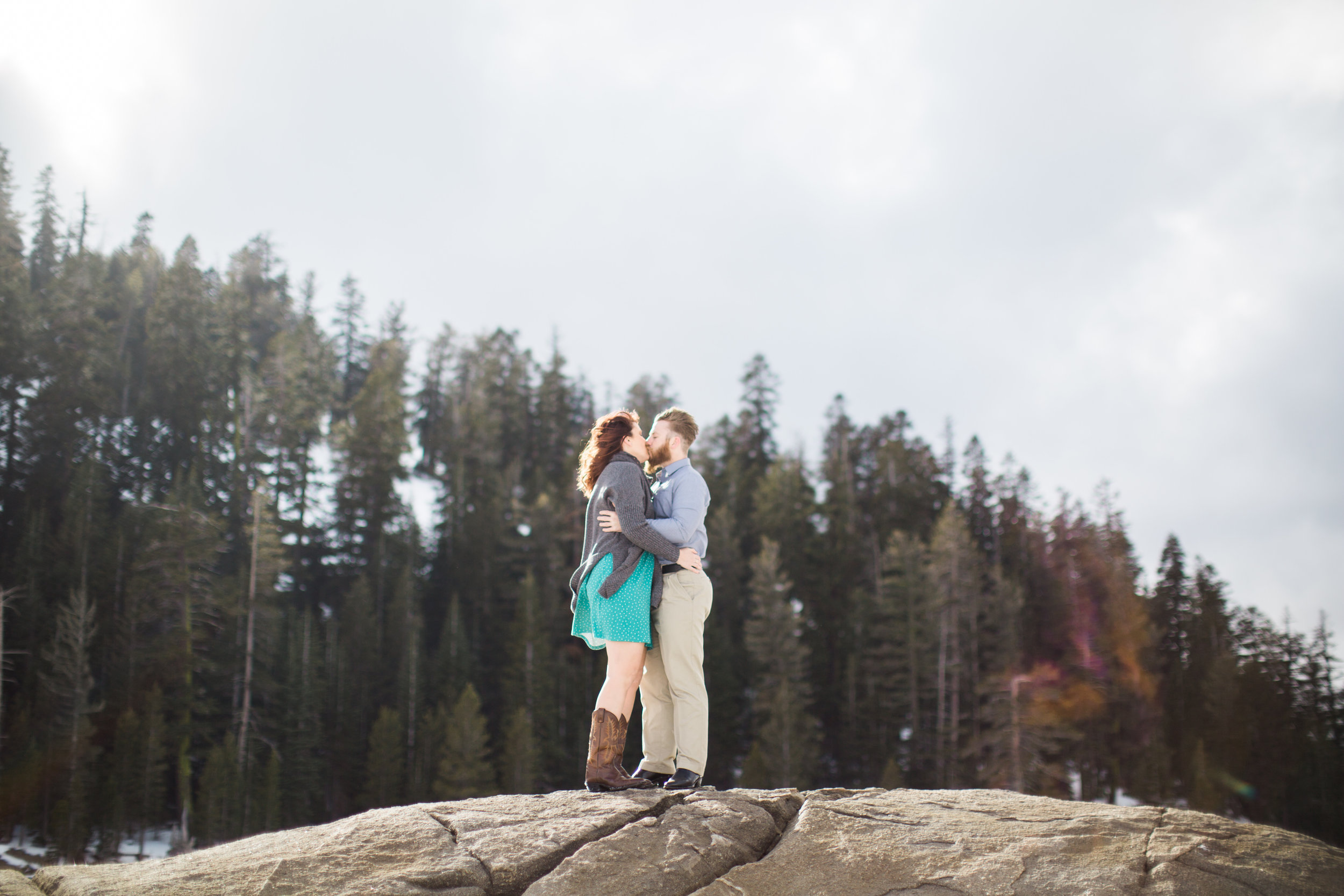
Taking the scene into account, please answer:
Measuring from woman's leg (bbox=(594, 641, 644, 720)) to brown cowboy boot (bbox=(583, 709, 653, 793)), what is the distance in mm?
46

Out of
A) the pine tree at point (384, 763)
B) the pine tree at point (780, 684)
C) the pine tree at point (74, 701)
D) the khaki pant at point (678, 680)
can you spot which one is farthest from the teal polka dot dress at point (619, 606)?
the pine tree at point (384, 763)

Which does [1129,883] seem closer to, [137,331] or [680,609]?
[680,609]

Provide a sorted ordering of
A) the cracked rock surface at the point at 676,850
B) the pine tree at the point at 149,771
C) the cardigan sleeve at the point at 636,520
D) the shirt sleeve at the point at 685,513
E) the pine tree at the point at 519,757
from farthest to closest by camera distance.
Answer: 1. the pine tree at the point at 519,757
2. the pine tree at the point at 149,771
3. the shirt sleeve at the point at 685,513
4. the cardigan sleeve at the point at 636,520
5. the cracked rock surface at the point at 676,850

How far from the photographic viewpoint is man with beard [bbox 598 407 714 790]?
542 cm

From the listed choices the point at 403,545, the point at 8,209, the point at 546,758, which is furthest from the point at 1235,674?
the point at 8,209

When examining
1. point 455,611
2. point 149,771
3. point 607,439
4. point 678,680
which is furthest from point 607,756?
point 455,611

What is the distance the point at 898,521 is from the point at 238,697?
36204 millimetres

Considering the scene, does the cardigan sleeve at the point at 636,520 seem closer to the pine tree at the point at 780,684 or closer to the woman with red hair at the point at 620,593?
the woman with red hair at the point at 620,593

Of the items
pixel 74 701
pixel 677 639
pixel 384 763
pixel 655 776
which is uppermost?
pixel 677 639

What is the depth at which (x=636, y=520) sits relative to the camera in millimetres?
5324

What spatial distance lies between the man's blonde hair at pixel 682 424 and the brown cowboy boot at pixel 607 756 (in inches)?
64.7

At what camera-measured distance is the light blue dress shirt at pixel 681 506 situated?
5.41 m

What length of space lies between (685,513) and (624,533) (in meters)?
0.37

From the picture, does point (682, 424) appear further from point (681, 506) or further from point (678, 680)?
point (678, 680)
